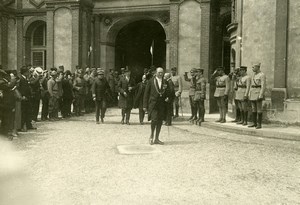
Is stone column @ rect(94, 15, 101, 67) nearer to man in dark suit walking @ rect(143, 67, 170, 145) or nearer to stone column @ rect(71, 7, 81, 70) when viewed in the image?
stone column @ rect(71, 7, 81, 70)

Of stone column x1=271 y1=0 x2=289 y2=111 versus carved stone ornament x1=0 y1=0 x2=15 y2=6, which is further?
carved stone ornament x1=0 y1=0 x2=15 y2=6

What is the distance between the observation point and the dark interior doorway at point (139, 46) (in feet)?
79.2

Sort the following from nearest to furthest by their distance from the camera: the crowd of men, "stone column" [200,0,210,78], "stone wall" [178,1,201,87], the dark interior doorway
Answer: the crowd of men, "stone column" [200,0,210,78], "stone wall" [178,1,201,87], the dark interior doorway

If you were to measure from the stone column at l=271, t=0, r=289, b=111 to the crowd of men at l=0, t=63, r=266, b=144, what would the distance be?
1.02 m

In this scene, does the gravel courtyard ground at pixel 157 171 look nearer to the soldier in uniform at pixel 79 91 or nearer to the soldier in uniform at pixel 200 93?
the soldier in uniform at pixel 200 93

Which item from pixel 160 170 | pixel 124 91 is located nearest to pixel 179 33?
pixel 124 91

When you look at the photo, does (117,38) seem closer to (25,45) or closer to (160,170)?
(25,45)

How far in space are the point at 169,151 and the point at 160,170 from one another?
1.82m

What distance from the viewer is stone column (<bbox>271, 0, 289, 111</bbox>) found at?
42.1ft

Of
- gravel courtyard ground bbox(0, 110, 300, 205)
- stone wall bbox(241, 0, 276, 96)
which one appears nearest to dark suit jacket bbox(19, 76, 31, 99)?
gravel courtyard ground bbox(0, 110, 300, 205)

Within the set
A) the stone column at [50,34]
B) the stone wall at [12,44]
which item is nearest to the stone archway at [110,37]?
the stone column at [50,34]

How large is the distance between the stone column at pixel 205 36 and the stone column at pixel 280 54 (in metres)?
6.07

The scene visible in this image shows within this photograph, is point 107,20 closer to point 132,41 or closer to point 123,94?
point 132,41

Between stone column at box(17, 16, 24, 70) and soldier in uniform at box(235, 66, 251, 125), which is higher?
stone column at box(17, 16, 24, 70)
